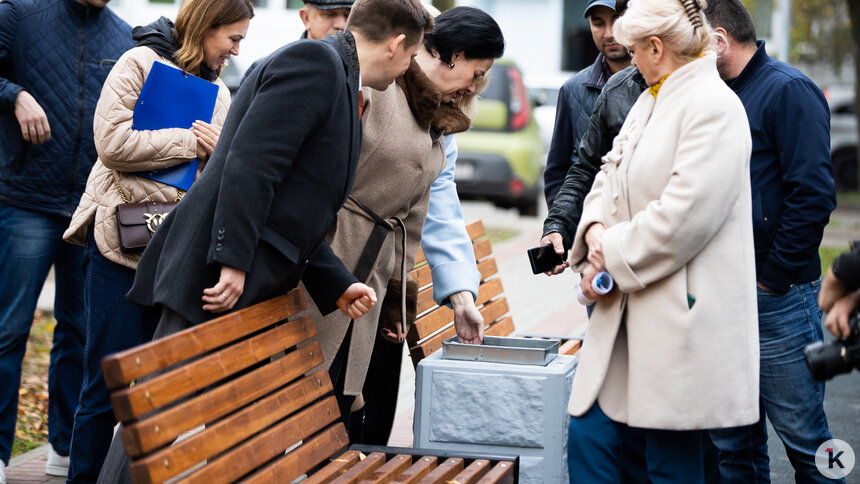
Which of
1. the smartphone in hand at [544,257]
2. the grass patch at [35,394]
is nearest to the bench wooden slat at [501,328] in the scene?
the smartphone in hand at [544,257]

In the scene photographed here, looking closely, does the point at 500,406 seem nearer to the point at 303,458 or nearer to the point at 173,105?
the point at 303,458

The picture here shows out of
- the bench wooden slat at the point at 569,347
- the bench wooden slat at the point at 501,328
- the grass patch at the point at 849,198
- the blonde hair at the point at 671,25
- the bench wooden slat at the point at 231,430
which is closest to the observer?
the bench wooden slat at the point at 231,430

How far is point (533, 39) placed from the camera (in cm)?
3425

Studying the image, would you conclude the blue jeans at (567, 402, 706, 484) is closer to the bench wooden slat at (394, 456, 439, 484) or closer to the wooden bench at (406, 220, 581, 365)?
the bench wooden slat at (394, 456, 439, 484)

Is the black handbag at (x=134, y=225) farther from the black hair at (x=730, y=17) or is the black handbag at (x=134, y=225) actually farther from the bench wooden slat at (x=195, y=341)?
the black hair at (x=730, y=17)

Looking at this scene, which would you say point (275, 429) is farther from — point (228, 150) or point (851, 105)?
point (851, 105)

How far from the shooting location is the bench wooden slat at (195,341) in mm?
2648

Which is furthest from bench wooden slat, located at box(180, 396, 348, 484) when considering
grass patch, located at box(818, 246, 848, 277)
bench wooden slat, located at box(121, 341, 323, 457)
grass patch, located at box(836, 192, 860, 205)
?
grass patch, located at box(836, 192, 860, 205)

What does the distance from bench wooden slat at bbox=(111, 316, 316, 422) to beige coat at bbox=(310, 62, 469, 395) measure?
0.34 metres

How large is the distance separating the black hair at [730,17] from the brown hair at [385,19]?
1.09 metres

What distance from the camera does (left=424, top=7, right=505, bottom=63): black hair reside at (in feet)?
13.5

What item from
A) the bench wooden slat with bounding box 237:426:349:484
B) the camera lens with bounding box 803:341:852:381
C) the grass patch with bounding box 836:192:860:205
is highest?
the camera lens with bounding box 803:341:852:381

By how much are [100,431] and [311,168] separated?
5.13 feet

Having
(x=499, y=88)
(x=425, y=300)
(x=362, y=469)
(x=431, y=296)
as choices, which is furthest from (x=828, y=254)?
(x=362, y=469)
